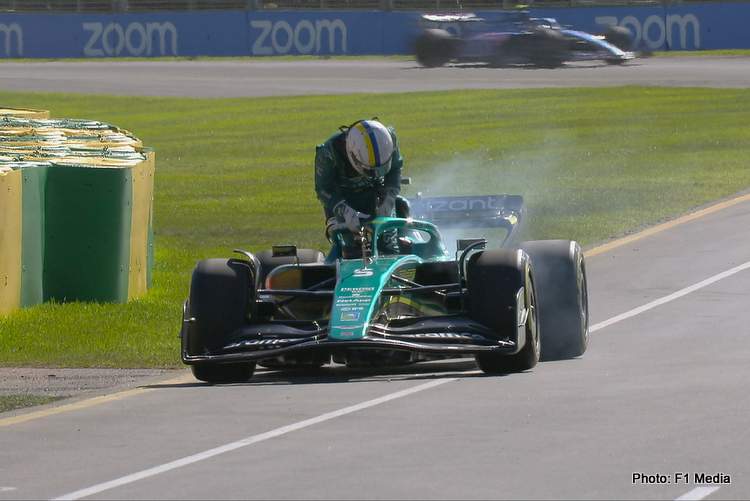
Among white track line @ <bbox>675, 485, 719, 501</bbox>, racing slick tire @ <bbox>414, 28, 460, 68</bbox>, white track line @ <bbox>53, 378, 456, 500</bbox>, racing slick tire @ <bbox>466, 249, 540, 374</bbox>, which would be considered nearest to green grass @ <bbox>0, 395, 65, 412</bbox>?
white track line @ <bbox>53, 378, 456, 500</bbox>

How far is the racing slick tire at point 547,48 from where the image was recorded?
4697cm

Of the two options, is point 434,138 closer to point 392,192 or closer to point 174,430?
point 392,192

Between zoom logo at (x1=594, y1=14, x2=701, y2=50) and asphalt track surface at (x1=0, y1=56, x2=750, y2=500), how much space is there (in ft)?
126

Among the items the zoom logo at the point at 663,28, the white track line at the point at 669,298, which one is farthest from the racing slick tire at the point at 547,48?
the white track line at the point at 669,298

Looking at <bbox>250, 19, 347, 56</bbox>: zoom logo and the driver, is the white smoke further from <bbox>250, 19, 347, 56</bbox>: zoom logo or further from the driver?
<bbox>250, 19, 347, 56</bbox>: zoom logo

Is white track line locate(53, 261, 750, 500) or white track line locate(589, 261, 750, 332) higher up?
white track line locate(53, 261, 750, 500)

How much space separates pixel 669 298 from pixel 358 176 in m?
3.79

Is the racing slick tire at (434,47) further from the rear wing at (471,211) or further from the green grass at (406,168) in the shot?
the rear wing at (471,211)

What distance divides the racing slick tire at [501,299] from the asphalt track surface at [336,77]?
30.0 metres

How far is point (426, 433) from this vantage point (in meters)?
9.52

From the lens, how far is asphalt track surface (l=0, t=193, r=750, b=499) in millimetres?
8227

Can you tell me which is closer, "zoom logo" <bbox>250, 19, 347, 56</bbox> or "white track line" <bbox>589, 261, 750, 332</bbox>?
"white track line" <bbox>589, 261, 750, 332</bbox>

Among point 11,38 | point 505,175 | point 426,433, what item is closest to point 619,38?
point 11,38

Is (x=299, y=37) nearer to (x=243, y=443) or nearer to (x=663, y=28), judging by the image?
(x=663, y=28)
